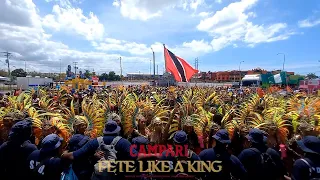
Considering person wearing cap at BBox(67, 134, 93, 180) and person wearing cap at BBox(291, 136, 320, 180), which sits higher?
person wearing cap at BBox(291, 136, 320, 180)

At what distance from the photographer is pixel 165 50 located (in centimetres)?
1302

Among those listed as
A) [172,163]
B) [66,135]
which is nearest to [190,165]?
[172,163]

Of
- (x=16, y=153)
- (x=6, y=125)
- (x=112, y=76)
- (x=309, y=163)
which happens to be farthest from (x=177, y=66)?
(x=112, y=76)

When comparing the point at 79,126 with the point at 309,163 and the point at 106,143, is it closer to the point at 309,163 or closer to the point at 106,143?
the point at 106,143

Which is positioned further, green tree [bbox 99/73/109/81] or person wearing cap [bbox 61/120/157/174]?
green tree [bbox 99/73/109/81]

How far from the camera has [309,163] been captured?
2652 millimetres

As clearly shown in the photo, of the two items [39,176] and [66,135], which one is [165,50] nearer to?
[66,135]

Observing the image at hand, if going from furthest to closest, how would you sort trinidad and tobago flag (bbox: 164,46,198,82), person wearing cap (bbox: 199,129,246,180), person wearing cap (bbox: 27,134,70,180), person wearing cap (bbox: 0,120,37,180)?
trinidad and tobago flag (bbox: 164,46,198,82) < person wearing cap (bbox: 0,120,37,180) < person wearing cap (bbox: 27,134,70,180) < person wearing cap (bbox: 199,129,246,180)

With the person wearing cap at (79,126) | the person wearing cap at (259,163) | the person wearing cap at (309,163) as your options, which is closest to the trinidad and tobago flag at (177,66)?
the person wearing cap at (79,126)

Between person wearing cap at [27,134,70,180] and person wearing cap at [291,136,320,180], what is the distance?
106 inches

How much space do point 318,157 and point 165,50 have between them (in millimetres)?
10796

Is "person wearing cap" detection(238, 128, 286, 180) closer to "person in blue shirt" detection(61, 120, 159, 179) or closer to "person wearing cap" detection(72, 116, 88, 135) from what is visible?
"person in blue shirt" detection(61, 120, 159, 179)

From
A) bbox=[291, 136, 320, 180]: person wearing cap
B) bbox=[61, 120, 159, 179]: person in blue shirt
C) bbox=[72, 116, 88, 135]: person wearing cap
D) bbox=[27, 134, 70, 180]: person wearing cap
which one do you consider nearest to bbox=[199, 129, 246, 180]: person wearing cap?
bbox=[291, 136, 320, 180]: person wearing cap

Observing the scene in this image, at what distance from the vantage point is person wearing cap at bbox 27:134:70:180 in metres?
3.08
